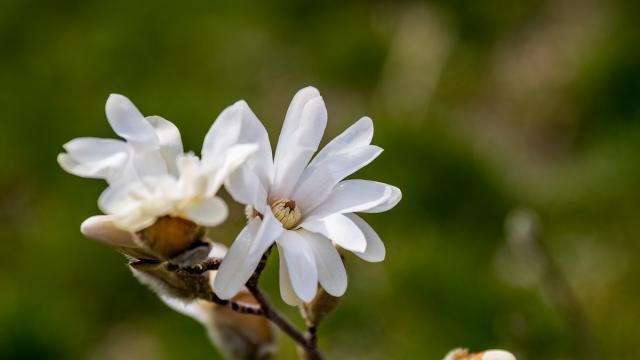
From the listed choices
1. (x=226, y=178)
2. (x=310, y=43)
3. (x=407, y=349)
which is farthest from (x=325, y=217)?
(x=310, y=43)

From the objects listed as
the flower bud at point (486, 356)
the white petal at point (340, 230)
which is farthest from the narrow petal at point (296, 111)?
the flower bud at point (486, 356)

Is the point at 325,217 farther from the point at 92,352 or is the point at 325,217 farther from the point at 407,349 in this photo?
the point at 92,352

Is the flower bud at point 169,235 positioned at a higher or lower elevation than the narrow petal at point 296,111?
lower

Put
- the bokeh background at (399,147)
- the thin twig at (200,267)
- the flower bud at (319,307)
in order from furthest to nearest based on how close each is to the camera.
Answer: the bokeh background at (399,147) → the flower bud at (319,307) → the thin twig at (200,267)

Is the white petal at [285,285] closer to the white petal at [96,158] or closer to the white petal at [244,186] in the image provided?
the white petal at [244,186]

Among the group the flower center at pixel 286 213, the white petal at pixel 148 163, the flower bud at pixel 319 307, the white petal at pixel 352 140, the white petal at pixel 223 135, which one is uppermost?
the white petal at pixel 352 140

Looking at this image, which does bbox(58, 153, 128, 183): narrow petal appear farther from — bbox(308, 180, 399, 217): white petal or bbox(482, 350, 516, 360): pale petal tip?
bbox(482, 350, 516, 360): pale petal tip

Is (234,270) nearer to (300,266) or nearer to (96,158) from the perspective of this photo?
(300,266)

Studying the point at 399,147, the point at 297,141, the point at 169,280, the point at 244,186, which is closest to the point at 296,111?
the point at 297,141
